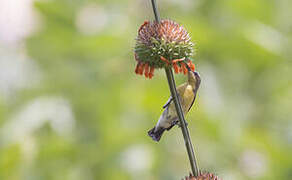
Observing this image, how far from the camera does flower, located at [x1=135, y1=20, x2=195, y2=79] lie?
4.34ft

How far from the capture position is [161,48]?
140 cm

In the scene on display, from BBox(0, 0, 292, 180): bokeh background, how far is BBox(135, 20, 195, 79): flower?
1931 mm

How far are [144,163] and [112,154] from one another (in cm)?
25

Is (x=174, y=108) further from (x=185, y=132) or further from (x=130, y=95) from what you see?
(x=130, y=95)

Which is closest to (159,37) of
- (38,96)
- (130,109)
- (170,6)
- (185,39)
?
(185,39)

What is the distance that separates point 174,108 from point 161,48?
19cm

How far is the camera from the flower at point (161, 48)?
132cm

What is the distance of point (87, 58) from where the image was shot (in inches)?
175

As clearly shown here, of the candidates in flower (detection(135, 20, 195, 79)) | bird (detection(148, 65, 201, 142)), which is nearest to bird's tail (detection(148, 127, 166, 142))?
bird (detection(148, 65, 201, 142))

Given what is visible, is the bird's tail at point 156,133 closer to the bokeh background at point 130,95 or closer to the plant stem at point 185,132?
the plant stem at point 185,132

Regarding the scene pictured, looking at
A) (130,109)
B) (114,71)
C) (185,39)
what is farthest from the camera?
(114,71)

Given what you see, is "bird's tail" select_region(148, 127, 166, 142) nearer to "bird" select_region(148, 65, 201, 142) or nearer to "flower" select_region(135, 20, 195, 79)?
"bird" select_region(148, 65, 201, 142)

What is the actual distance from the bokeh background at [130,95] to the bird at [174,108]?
1919 mm

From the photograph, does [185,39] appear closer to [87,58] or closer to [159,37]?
[159,37]
